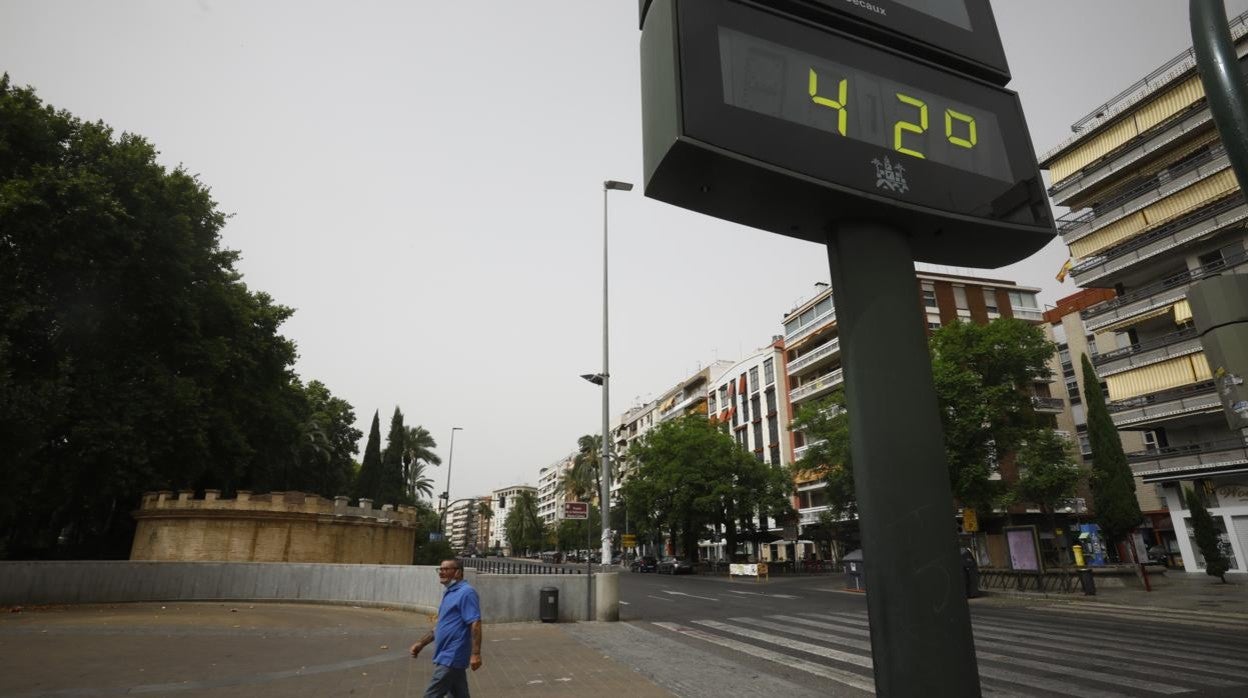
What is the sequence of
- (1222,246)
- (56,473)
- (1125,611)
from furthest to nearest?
(1222,246), (56,473), (1125,611)

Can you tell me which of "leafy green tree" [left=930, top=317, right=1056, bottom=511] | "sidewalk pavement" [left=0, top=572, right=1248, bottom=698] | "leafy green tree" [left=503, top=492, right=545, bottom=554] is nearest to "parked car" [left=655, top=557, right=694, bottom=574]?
"leafy green tree" [left=930, top=317, right=1056, bottom=511]

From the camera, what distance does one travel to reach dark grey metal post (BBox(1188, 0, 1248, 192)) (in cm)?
286

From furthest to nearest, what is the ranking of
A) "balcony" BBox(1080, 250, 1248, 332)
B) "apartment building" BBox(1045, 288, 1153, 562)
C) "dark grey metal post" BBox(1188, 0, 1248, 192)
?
"apartment building" BBox(1045, 288, 1153, 562) < "balcony" BBox(1080, 250, 1248, 332) < "dark grey metal post" BBox(1188, 0, 1248, 192)

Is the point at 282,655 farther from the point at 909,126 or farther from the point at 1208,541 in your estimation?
the point at 1208,541

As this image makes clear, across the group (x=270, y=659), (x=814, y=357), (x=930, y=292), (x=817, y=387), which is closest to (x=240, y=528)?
(x=270, y=659)

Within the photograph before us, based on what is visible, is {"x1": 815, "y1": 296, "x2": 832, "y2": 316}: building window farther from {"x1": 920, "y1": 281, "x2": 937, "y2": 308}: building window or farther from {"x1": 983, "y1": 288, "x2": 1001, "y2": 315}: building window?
{"x1": 983, "y1": 288, "x2": 1001, "y2": 315}: building window

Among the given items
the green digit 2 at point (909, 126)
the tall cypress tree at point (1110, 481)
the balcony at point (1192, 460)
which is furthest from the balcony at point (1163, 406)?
the green digit 2 at point (909, 126)

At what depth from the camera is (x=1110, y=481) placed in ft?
105

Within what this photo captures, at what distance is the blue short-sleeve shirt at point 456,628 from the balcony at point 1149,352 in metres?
34.6

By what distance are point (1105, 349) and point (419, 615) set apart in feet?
124

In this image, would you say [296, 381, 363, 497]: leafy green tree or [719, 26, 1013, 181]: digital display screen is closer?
[719, 26, 1013, 181]: digital display screen

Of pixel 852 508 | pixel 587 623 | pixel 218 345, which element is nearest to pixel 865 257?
pixel 587 623

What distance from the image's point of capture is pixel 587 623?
14516 millimetres

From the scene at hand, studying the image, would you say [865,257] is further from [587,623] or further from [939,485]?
[587,623]
